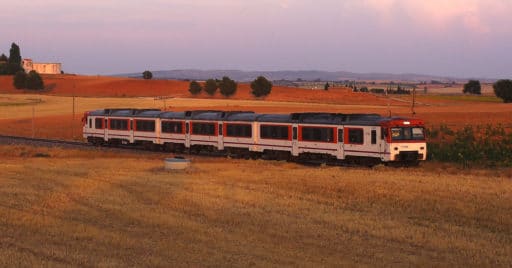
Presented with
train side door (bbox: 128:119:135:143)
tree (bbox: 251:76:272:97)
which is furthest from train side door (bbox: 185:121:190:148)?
tree (bbox: 251:76:272:97)

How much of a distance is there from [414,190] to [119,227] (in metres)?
→ 11.6

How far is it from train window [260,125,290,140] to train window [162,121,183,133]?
8806 millimetres

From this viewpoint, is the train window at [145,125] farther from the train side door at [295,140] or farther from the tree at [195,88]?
the tree at [195,88]

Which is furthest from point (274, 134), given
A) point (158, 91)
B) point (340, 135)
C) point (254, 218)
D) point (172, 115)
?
point (158, 91)

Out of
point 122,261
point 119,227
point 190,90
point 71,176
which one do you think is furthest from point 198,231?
point 190,90

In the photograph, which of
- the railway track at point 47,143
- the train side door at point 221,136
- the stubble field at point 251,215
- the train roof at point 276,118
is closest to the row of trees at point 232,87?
the railway track at point 47,143

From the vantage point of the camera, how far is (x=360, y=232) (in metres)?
18.3

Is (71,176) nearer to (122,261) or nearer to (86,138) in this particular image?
(122,261)

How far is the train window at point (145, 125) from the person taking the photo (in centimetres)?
5223

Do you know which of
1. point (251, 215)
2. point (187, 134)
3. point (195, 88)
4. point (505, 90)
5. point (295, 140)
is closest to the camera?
point (251, 215)

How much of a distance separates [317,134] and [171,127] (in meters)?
14.8

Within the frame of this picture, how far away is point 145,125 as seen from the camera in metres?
53.0

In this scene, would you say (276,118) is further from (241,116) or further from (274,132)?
(241,116)

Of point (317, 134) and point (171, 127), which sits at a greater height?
point (317, 134)
